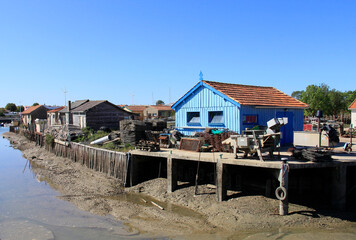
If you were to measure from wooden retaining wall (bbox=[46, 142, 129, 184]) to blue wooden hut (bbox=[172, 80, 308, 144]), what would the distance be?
15.3ft

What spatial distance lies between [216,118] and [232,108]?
54.2 inches

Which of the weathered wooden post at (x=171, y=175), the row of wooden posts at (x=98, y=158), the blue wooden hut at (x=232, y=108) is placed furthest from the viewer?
the row of wooden posts at (x=98, y=158)

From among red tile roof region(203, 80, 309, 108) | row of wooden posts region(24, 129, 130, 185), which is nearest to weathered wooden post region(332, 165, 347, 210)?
red tile roof region(203, 80, 309, 108)

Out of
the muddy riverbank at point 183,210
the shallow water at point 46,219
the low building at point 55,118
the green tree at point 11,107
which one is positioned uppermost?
the green tree at point 11,107

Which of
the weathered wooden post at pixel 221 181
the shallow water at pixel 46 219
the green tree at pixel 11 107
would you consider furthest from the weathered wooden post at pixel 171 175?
the green tree at pixel 11 107

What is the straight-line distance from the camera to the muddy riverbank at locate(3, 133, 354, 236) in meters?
11.0

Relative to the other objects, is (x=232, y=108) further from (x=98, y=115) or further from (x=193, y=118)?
(x=98, y=115)

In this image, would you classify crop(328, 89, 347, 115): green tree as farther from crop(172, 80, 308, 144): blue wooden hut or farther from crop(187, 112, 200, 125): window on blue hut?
crop(187, 112, 200, 125): window on blue hut

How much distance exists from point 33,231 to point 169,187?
6250 mm

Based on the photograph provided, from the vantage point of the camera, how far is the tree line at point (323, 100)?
48625 mm

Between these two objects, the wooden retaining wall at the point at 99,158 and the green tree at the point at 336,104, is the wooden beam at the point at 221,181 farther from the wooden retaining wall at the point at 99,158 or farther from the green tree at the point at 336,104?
the green tree at the point at 336,104

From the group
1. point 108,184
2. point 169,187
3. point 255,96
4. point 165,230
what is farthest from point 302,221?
point 108,184

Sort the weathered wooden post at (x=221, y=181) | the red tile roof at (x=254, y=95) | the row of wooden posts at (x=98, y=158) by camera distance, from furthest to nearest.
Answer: the red tile roof at (x=254, y=95) < the row of wooden posts at (x=98, y=158) < the weathered wooden post at (x=221, y=181)

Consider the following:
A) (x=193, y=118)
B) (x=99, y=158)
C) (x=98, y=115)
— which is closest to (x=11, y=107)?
(x=98, y=115)
